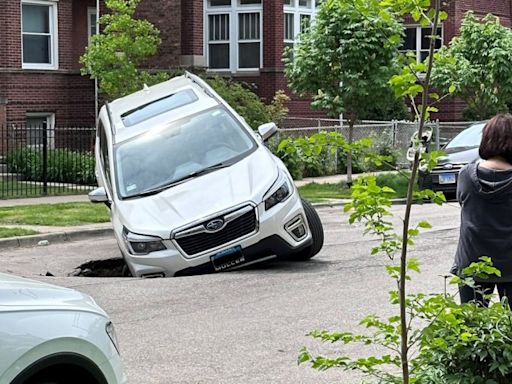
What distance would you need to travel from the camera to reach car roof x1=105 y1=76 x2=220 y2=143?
39.5ft

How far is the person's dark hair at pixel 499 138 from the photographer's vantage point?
5.34 meters

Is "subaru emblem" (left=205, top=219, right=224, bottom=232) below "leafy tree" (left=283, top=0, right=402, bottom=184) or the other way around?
below

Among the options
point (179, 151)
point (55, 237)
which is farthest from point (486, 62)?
point (179, 151)

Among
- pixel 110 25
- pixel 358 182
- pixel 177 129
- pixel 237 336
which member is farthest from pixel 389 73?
pixel 358 182

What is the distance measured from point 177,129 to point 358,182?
7790mm

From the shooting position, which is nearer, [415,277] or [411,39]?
[415,277]

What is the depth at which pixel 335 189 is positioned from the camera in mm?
22109

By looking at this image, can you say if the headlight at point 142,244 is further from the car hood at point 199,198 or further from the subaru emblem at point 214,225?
the subaru emblem at point 214,225

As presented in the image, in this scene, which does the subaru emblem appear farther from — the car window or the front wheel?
the car window

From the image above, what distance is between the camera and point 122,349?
7383 mm

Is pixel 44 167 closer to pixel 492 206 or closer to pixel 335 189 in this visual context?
pixel 335 189

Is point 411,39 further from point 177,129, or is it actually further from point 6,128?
point 177,129

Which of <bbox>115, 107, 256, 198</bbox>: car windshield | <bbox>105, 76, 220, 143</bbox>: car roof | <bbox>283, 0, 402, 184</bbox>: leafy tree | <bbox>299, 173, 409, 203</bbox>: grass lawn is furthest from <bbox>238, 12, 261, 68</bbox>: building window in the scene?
<bbox>115, 107, 256, 198</bbox>: car windshield

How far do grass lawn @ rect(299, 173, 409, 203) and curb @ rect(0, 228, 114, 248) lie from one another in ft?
19.3
